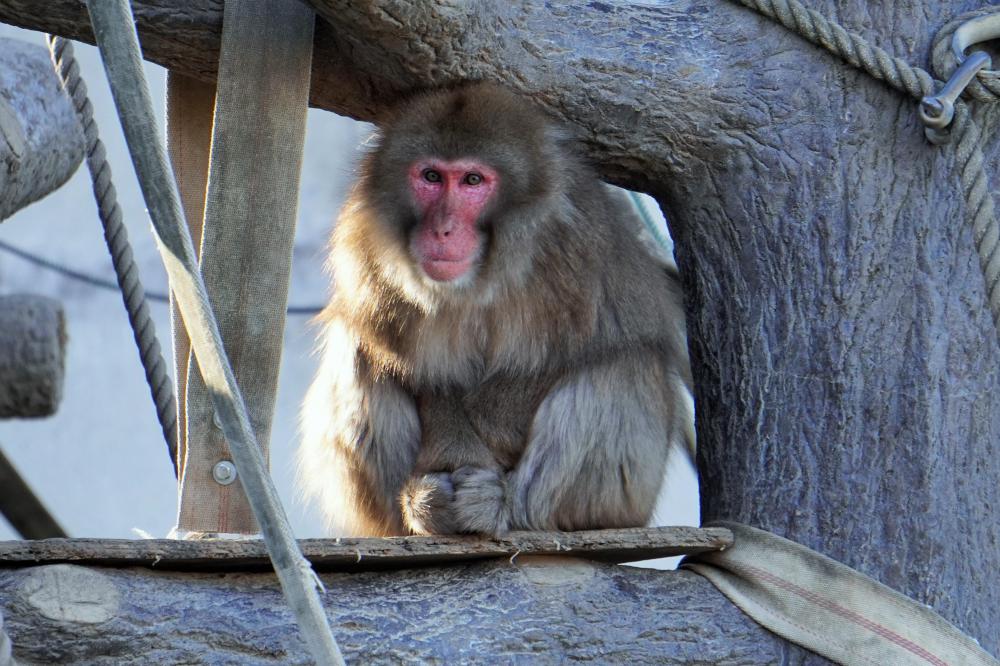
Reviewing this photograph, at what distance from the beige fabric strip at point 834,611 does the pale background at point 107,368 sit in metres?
4.65

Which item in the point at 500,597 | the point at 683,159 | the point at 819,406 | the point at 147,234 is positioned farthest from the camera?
the point at 147,234

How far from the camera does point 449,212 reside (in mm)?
3270

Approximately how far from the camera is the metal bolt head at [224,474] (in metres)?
3.07

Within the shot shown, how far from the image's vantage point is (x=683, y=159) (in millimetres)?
3285

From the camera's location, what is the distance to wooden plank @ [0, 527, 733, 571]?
101 inches

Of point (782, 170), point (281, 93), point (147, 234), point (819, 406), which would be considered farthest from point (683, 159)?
point (147, 234)

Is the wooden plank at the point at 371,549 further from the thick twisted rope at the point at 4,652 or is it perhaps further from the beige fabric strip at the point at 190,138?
the beige fabric strip at the point at 190,138

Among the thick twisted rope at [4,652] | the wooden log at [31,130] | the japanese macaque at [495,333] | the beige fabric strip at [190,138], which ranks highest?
the wooden log at [31,130]

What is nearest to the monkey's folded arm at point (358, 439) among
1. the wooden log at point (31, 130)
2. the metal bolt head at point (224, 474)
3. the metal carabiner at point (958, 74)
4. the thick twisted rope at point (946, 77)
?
the metal bolt head at point (224, 474)

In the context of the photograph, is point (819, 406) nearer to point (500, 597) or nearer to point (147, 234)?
point (500, 597)

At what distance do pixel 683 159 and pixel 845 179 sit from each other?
41cm

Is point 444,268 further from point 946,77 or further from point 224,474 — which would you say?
point 946,77

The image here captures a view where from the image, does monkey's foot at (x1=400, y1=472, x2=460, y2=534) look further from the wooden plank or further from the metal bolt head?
the metal bolt head

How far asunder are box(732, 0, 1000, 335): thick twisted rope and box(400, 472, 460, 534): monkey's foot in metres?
1.32
